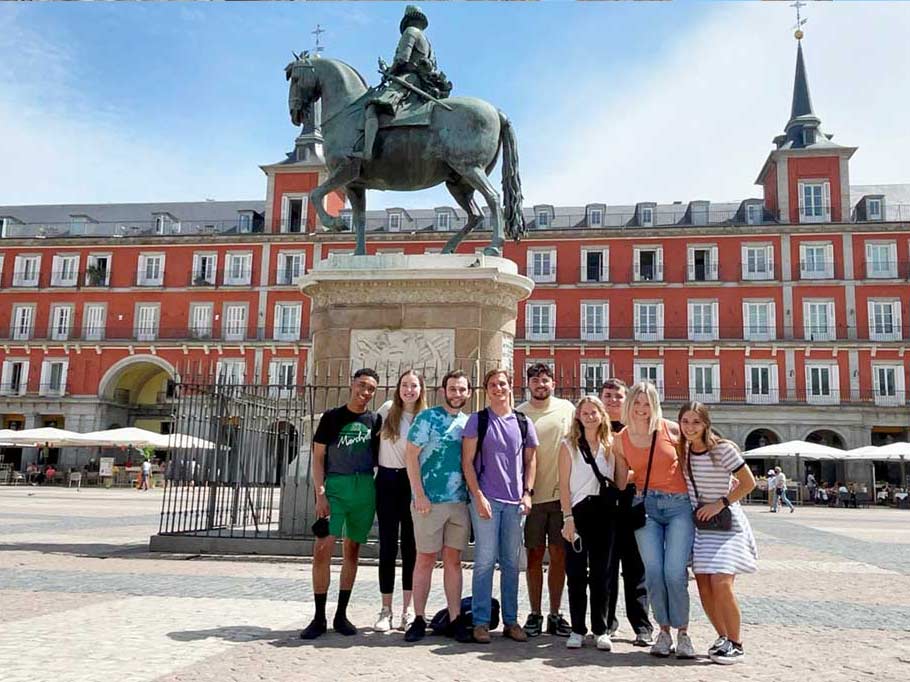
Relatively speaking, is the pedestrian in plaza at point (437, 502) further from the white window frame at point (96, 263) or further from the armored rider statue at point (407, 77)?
the white window frame at point (96, 263)

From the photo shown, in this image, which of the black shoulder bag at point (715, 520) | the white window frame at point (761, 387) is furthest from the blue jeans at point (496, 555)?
the white window frame at point (761, 387)

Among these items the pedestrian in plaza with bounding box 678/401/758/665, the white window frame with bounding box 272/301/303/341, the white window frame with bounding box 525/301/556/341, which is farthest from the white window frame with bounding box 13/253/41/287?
the pedestrian in plaza with bounding box 678/401/758/665

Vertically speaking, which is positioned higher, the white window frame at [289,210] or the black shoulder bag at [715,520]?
the white window frame at [289,210]

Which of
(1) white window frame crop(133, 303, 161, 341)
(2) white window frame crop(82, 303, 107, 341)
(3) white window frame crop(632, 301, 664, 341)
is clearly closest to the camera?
(3) white window frame crop(632, 301, 664, 341)

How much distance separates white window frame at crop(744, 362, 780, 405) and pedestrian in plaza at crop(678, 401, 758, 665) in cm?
3600

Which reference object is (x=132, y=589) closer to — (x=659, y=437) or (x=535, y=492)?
(x=535, y=492)

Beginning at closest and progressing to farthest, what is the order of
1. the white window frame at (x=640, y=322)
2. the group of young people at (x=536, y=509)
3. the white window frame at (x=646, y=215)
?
the group of young people at (x=536, y=509) → the white window frame at (x=640, y=322) → the white window frame at (x=646, y=215)

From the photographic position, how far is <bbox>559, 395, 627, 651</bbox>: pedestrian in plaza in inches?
184

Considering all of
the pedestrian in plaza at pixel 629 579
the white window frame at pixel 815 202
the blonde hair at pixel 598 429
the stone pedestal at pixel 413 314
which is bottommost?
the pedestrian in plaza at pixel 629 579

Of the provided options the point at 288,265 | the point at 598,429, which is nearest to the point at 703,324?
the point at 288,265

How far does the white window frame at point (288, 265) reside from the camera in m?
43.4

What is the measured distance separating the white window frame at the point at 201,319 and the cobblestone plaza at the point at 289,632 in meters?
36.1

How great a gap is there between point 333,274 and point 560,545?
440cm

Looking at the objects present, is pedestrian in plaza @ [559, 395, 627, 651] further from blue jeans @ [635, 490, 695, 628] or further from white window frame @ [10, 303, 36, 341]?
white window frame @ [10, 303, 36, 341]
